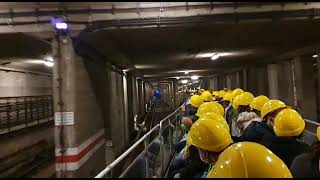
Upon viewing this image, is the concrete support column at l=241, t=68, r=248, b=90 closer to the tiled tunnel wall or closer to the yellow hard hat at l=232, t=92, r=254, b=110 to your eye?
the tiled tunnel wall

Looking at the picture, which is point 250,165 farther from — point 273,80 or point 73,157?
point 273,80

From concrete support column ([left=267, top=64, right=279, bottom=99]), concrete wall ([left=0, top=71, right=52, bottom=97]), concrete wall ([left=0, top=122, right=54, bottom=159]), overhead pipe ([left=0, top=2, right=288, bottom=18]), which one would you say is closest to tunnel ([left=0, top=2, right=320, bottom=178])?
overhead pipe ([left=0, top=2, right=288, bottom=18])

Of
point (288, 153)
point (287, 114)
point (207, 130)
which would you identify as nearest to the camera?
point (207, 130)

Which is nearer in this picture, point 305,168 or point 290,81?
point 305,168

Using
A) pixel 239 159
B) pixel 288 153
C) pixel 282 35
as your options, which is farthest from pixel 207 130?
pixel 282 35

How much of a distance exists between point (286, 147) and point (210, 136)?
1.00 m

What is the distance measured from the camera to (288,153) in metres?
3.61

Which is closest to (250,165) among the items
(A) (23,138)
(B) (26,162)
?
(B) (26,162)

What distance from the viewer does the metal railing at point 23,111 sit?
14.4m

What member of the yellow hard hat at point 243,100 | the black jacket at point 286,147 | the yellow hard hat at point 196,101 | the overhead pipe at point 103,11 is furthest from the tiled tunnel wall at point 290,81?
the black jacket at point 286,147

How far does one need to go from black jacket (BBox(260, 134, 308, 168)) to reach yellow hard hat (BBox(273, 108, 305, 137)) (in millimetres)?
229

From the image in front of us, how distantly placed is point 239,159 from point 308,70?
14172 millimetres

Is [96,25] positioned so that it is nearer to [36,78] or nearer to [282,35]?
[282,35]

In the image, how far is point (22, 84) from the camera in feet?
52.7
